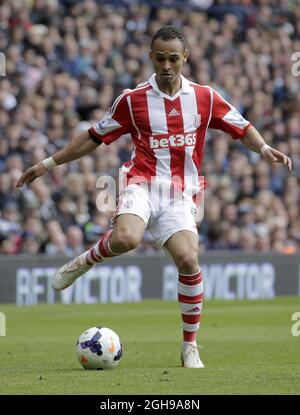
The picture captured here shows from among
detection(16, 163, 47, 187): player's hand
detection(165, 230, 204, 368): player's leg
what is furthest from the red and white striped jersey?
detection(16, 163, 47, 187): player's hand

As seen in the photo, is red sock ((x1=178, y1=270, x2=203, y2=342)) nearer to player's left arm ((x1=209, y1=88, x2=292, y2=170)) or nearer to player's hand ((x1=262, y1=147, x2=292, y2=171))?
player's hand ((x1=262, y1=147, x2=292, y2=171))

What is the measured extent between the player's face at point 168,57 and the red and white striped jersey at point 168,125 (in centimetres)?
25

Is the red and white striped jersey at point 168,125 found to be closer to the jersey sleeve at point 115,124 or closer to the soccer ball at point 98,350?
the jersey sleeve at point 115,124

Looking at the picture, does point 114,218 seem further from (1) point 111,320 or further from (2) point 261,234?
(2) point 261,234

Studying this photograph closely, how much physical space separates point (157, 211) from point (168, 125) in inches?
28.5

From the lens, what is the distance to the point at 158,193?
9.43 metres

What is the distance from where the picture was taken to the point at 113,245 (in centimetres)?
918

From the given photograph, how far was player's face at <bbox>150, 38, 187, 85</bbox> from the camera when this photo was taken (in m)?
9.10

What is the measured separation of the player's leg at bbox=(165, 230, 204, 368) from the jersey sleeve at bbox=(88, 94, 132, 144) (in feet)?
3.45

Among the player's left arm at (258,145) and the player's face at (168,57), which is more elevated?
the player's face at (168,57)

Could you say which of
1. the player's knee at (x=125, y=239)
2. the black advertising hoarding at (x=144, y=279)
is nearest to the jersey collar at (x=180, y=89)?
the player's knee at (x=125, y=239)

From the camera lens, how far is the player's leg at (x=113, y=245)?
29.7ft


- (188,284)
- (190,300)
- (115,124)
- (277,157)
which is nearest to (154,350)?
(190,300)
